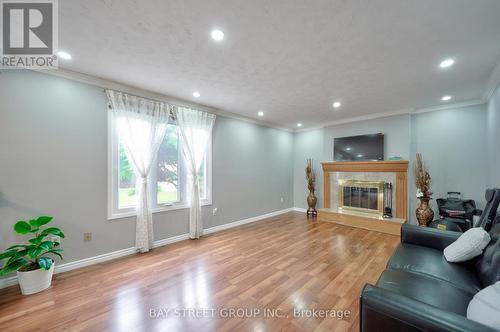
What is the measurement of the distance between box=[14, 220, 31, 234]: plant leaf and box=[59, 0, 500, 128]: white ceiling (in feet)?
6.39

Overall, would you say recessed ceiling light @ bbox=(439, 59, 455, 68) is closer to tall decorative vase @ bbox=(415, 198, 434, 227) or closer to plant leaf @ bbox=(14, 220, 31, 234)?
tall decorative vase @ bbox=(415, 198, 434, 227)

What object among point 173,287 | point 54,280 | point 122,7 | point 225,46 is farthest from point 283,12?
point 54,280

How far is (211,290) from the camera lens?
2.12 m

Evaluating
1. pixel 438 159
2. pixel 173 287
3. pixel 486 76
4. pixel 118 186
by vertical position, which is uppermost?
pixel 486 76

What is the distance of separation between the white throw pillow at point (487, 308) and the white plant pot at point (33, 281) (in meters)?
3.61

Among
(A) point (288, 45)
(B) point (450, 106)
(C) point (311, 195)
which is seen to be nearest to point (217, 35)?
(A) point (288, 45)

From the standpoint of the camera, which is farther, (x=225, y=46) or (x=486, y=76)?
(x=486, y=76)

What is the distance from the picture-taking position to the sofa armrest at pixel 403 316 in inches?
33.3

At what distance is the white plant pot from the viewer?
2.05 m

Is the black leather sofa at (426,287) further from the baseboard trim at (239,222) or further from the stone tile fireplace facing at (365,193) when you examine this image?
the baseboard trim at (239,222)

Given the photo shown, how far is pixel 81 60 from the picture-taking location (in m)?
2.34

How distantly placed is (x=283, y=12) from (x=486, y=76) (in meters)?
3.28

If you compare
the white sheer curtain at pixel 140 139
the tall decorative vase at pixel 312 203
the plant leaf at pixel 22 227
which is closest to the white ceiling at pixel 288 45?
the white sheer curtain at pixel 140 139

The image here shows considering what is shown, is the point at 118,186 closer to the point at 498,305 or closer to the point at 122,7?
the point at 122,7
